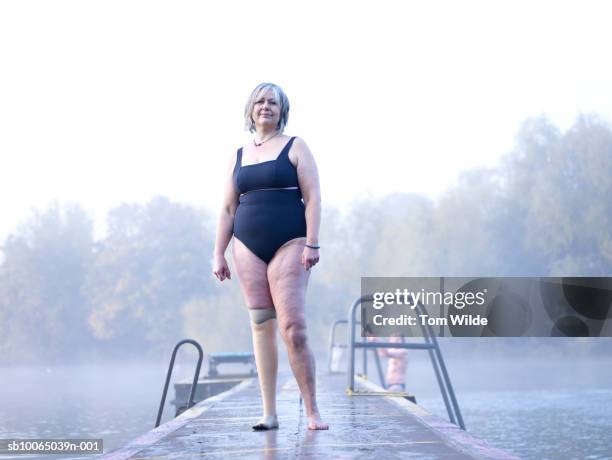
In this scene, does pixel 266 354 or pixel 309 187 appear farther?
pixel 266 354

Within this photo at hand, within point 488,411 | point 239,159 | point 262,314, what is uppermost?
point 239,159

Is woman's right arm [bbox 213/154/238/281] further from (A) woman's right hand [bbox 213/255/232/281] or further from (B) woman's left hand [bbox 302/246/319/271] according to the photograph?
(B) woman's left hand [bbox 302/246/319/271]

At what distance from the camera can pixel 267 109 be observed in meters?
4.74

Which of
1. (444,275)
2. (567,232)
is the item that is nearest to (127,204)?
(444,275)

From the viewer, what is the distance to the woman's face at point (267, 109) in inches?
186

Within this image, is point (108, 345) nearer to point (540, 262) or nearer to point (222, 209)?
point (540, 262)

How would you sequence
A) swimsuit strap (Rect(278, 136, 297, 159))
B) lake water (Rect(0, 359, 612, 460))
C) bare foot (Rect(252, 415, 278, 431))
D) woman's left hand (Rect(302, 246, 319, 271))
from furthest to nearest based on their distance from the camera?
lake water (Rect(0, 359, 612, 460)) < bare foot (Rect(252, 415, 278, 431)) < swimsuit strap (Rect(278, 136, 297, 159)) < woman's left hand (Rect(302, 246, 319, 271))

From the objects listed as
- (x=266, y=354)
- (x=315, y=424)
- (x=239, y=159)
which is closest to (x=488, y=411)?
(x=315, y=424)

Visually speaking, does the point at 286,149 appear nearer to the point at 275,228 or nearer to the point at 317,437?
the point at 275,228

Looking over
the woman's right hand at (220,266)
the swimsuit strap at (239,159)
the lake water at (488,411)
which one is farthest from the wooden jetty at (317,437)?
the lake water at (488,411)

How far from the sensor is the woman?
4.57 meters

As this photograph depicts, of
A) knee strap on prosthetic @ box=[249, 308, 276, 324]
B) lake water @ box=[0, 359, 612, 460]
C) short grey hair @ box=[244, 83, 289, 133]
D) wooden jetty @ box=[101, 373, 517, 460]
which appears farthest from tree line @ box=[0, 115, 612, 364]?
knee strap on prosthetic @ box=[249, 308, 276, 324]

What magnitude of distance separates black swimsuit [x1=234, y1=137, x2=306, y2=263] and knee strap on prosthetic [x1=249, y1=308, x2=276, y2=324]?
253 mm

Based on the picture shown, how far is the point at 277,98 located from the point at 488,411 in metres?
12.5
